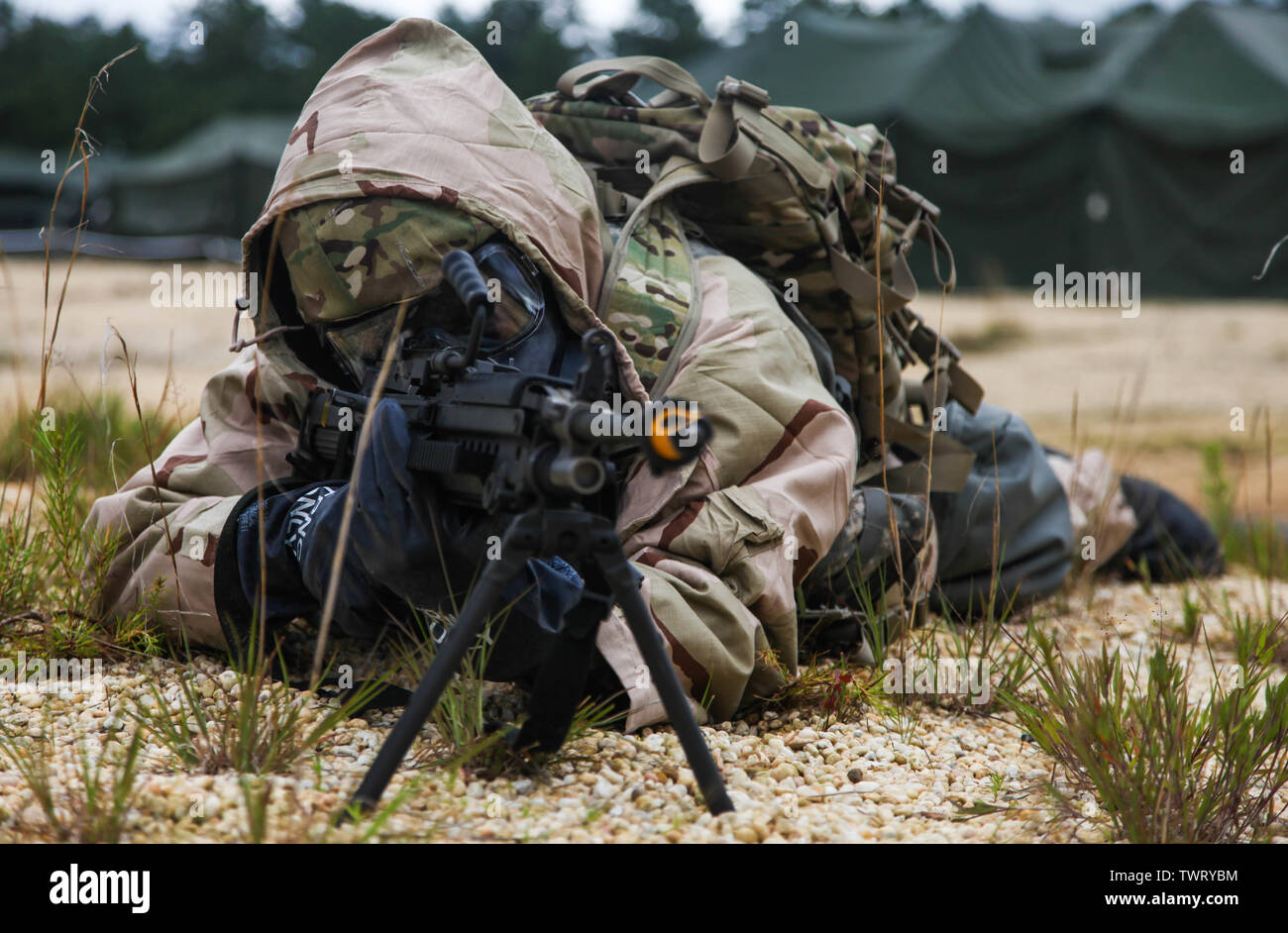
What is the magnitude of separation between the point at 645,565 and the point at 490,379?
2.10 feet

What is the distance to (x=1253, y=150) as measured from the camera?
14.2 m

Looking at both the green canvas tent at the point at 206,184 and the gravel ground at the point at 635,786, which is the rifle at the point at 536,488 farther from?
the green canvas tent at the point at 206,184

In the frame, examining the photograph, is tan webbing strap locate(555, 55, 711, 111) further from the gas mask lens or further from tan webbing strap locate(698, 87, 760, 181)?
the gas mask lens

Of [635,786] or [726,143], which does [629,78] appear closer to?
[726,143]

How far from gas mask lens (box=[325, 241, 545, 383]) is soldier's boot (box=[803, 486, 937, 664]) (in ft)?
2.82

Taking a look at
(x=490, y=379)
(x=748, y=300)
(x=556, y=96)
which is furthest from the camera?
(x=556, y=96)

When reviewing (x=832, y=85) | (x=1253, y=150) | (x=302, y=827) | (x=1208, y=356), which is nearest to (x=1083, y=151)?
(x=1253, y=150)

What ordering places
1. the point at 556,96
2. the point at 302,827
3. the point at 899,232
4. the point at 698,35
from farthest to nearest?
the point at 698,35, the point at 899,232, the point at 556,96, the point at 302,827

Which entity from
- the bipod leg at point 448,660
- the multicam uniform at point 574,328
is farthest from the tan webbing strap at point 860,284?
the bipod leg at point 448,660

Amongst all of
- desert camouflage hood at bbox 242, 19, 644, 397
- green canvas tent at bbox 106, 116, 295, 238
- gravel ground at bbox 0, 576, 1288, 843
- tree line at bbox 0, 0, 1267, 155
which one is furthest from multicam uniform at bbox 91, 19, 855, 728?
tree line at bbox 0, 0, 1267, 155

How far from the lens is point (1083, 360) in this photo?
10883 millimetres

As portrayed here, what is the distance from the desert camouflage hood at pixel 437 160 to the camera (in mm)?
2156

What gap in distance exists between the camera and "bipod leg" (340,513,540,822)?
152 cm
